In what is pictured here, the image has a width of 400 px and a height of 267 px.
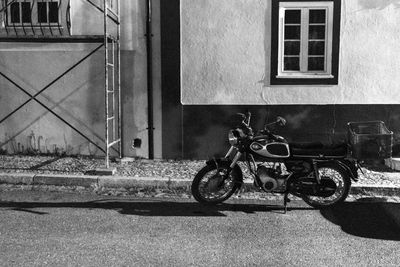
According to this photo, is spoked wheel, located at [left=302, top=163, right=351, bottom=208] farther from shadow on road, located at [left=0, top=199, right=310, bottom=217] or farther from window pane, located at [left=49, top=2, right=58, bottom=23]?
window pane, located at [left=49, top=2, right=58, bottom=23]

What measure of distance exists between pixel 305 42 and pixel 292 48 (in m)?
0.26

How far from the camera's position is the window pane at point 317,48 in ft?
30.0

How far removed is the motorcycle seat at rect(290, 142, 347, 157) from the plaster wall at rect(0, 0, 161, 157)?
3.72m

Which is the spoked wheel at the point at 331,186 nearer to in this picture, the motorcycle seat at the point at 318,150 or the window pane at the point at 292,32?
the motorcycle seat at the point at 318,150

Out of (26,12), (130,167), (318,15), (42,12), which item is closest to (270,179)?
(130,167)

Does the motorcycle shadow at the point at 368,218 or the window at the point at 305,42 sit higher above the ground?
the window at the point at 305,42

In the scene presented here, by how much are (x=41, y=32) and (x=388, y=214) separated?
681 centimetres

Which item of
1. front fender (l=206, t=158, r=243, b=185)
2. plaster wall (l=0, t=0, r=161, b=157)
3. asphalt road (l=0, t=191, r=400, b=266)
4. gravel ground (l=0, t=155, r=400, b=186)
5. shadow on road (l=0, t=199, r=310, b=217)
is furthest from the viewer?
plaster wall (l=0, t=0, r=161, b=157)

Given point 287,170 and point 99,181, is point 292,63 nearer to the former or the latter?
point 287,170

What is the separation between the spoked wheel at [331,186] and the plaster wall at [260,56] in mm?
3121

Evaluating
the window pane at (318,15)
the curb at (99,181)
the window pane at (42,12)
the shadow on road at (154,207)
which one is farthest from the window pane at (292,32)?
the window pane at (42,12)

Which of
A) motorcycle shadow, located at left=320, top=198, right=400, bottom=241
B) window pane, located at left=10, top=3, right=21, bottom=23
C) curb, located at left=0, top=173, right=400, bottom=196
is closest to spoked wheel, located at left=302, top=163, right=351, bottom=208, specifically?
motorcycle shadow, located at left=320, top=198, right=400, bottom=241

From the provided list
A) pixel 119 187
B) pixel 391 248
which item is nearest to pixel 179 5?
pixel 119 187

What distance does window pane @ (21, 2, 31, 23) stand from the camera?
942 cm
